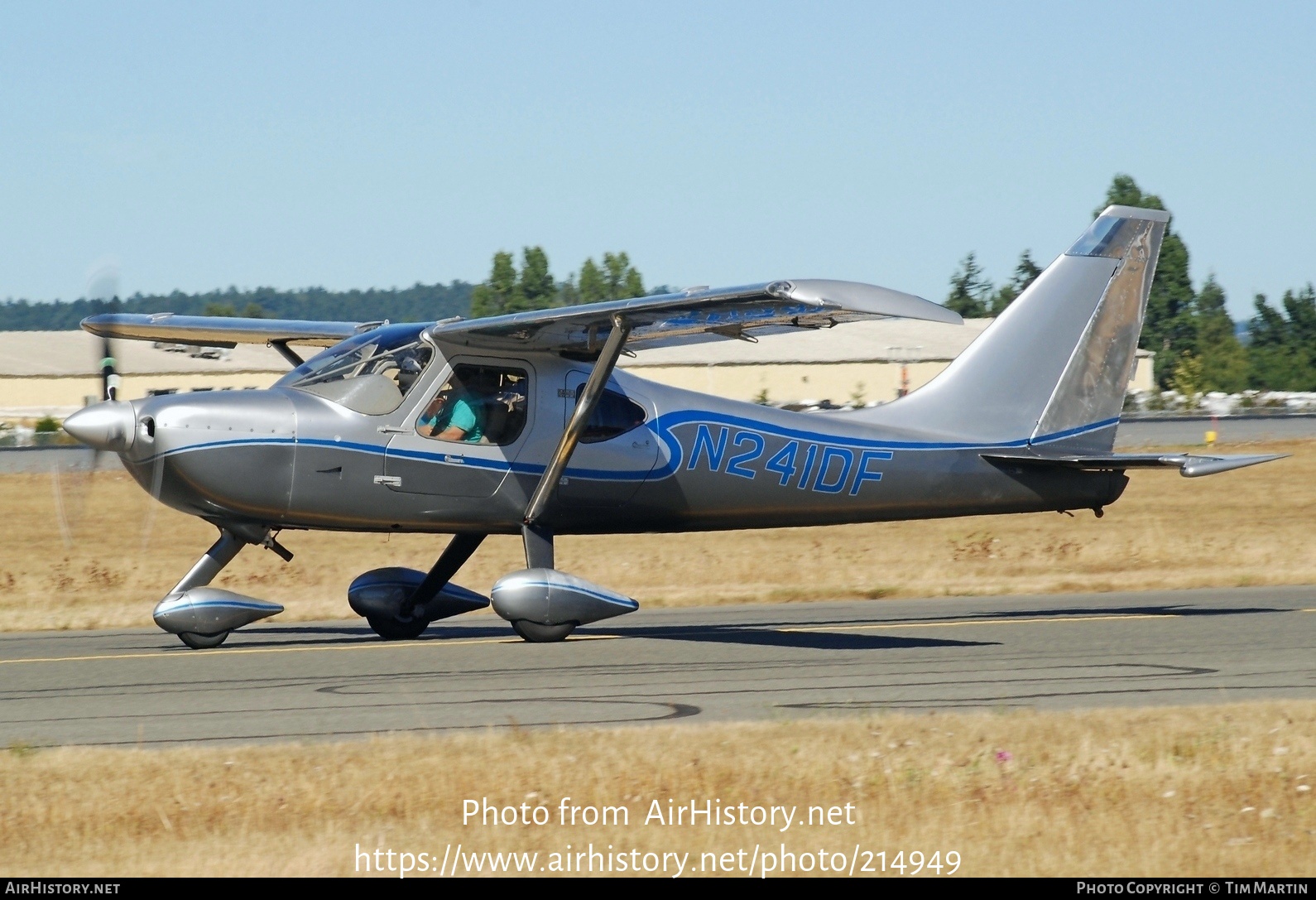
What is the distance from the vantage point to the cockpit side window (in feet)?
43.4

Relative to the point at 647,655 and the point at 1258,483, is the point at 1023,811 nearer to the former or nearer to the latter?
the point at 647,655

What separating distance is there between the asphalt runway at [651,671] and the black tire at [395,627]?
7.0 inches

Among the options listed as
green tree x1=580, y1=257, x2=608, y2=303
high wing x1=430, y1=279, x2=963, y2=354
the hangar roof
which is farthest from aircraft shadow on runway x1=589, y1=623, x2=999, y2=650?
green tree x1=580, y1=257, x2=608, y2=303

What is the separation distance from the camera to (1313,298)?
11119cm

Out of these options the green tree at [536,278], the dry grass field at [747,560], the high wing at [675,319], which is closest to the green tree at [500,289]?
the green tree at [536,278]

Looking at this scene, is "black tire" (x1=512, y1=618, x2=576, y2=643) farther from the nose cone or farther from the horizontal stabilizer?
the horizontal stabilizer

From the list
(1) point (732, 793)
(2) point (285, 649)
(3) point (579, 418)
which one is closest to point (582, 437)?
(3) point (579, 418)

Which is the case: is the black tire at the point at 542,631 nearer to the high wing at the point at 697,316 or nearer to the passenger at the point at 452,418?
the passenger at the point at 452,418

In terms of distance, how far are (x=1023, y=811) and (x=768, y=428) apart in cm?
814

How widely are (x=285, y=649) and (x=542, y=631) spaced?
2258 mm

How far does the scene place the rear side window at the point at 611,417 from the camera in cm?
1380

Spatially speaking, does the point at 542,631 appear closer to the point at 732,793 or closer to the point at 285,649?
the point at 285,649

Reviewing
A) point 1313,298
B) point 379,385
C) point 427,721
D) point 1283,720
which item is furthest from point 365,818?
point 1313,298

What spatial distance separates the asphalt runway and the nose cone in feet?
5.83
